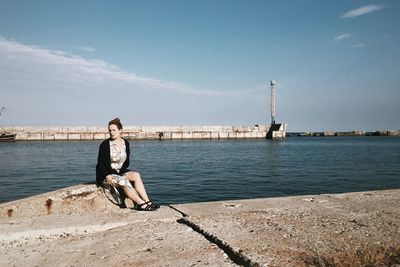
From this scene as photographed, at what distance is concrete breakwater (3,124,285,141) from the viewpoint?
5062 centimetres

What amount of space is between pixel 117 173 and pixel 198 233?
1.84m

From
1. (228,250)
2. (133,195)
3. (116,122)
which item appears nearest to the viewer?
(228,250)

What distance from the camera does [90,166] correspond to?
18.0m

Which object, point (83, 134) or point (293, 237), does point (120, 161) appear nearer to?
point (293, 237)

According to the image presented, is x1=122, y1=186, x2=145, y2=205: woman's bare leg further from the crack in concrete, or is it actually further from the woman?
the crack in concrete

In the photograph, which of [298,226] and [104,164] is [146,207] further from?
[298,226]

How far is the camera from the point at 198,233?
10.9 feet

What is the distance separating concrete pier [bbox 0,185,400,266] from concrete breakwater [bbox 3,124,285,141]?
48.4 meters

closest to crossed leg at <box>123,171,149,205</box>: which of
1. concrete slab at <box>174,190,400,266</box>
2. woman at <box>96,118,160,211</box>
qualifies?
woman at <box>96,118,160,211</box>

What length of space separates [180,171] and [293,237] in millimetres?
13101

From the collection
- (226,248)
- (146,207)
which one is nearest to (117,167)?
(146,207)

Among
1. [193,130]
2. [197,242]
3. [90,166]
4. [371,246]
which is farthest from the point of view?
[193,130]

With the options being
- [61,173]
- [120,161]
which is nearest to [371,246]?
[120,161]

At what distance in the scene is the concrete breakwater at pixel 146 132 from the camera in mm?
50625
